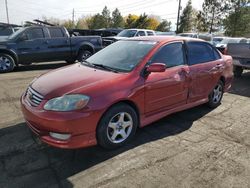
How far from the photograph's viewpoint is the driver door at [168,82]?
163 inches

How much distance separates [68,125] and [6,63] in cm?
773

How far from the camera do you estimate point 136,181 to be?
3109 millimetres

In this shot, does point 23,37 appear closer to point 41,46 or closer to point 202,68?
point 41,46

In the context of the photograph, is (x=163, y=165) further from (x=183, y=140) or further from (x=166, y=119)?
(x=166, y=119)

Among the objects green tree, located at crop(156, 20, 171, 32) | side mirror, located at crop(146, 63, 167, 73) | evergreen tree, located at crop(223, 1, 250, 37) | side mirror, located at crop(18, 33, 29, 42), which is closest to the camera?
side mirror, located at crop(146, 63, 167, 73)

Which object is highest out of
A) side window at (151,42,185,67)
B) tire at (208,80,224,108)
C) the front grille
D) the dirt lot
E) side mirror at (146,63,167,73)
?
side window at (151,42,185,67)

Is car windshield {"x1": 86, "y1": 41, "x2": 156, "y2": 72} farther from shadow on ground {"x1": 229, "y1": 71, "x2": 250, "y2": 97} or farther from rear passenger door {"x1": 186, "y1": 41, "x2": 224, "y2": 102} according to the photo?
shadow on ground {"x1": 229, "y1": 71, "x2": 250, "y2": 97}

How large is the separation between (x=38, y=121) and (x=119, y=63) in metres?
1.61

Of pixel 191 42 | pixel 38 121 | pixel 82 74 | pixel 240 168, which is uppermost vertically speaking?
pixel 191 42

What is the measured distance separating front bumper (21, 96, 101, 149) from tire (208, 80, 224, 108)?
10.4 ft

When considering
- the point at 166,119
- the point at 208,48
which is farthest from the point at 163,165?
the point at 208,48

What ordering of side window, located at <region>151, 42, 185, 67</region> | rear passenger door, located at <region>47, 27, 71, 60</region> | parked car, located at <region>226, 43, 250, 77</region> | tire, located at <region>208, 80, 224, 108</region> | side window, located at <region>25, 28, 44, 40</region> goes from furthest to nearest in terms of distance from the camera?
1. rear passenger door, located at <region>47, 27, 71, 60</region>
2. side window, located at <region>25, 28, 44, 40</region>
3. parked car, located at <region>226, 43, 250, 77</region>
4. tire, located at <region>208, 80, 224, 108</region>
5. side window, located at <region>151, 42, 185, 67</region>

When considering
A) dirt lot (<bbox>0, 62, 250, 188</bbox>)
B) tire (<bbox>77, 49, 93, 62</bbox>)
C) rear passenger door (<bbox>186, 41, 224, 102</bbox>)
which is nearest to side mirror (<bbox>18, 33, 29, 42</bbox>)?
tire (<bbox>77, 49, 93, 62</bbox>)

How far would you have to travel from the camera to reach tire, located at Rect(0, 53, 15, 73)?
32.1 feet
